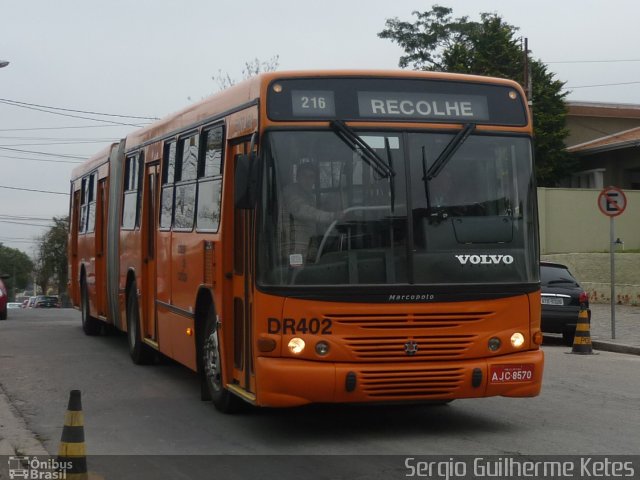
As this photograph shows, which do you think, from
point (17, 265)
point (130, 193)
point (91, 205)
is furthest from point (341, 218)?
point (17, 265)

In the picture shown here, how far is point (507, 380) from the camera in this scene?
29.2 ft

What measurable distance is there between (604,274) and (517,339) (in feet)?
77.0

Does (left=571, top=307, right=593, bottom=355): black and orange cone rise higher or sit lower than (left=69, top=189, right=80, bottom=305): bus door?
lower

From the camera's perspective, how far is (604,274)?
3150 centimetres

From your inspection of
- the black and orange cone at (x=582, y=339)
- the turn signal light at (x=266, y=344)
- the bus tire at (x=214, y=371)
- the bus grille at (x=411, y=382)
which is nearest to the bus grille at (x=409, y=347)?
the bus grille at (x=411, y=382)

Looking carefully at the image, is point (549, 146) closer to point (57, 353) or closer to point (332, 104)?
point (57, 353)

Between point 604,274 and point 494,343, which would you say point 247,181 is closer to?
point 494,343

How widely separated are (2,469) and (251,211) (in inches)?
112

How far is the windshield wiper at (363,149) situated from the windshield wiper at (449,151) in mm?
334

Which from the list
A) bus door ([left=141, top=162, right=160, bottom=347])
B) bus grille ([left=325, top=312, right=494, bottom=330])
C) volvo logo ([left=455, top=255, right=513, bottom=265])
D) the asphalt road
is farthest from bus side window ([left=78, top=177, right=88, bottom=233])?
volvo logo ([left=455, top=255, right=513, bottom=265])

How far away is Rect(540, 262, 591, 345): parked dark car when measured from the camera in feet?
64.5

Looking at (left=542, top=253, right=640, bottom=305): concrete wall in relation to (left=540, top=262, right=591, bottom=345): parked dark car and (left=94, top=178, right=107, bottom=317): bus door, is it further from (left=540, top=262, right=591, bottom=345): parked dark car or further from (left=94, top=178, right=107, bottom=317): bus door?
(left=94, top=178, right=107, bottom=317): bus door

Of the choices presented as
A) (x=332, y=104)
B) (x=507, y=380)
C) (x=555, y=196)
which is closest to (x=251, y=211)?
(x=332, y=104)

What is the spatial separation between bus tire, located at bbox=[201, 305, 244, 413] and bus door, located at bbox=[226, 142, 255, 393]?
1.58 ft
